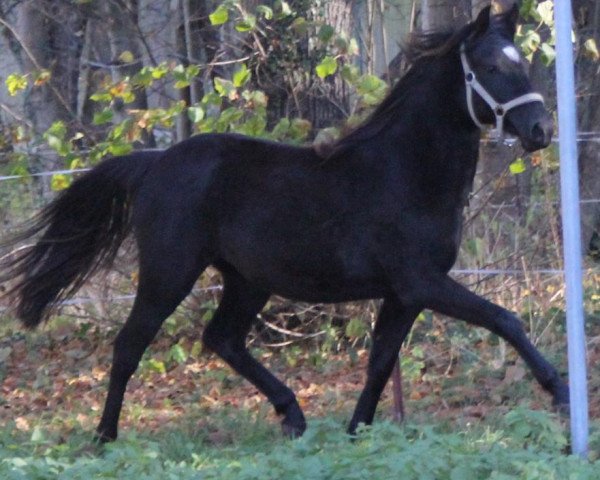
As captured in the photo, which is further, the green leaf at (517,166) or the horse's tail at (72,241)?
the green leaf at (517,166)

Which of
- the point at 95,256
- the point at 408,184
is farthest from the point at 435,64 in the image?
the point at 95,256

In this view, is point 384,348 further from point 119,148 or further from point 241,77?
point 119,148

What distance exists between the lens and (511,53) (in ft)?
17.8

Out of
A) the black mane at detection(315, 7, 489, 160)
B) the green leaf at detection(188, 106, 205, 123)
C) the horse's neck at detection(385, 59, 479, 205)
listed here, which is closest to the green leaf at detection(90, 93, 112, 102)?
the green leaf at detection(188, 106, 205, 123)

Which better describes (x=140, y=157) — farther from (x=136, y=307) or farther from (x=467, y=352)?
(x=467, y=352)

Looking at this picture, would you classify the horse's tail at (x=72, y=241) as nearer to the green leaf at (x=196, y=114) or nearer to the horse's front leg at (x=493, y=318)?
the green leaf at (x=196, y=114)

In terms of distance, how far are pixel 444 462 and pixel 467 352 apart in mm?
3282

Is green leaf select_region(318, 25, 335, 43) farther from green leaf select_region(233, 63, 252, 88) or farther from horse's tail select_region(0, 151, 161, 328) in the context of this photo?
horse's tail select_region(0, 151, 161, 328)

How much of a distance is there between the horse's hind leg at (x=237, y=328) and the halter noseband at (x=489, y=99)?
174cm

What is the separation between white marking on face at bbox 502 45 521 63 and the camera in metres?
5.41

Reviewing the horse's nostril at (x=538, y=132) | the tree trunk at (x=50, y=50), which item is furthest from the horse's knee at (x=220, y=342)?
the tree trunk at (x=50, y=50)

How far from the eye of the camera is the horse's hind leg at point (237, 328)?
21.1 feet

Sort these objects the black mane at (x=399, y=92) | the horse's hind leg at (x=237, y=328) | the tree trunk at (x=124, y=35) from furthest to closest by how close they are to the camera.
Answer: the tree trunk at (x=124, y=35) < the horse's hind leg at (x=237, y=328) < the black mane at (x=399, y=92)

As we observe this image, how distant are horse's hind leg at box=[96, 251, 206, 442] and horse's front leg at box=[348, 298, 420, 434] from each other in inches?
40.0
